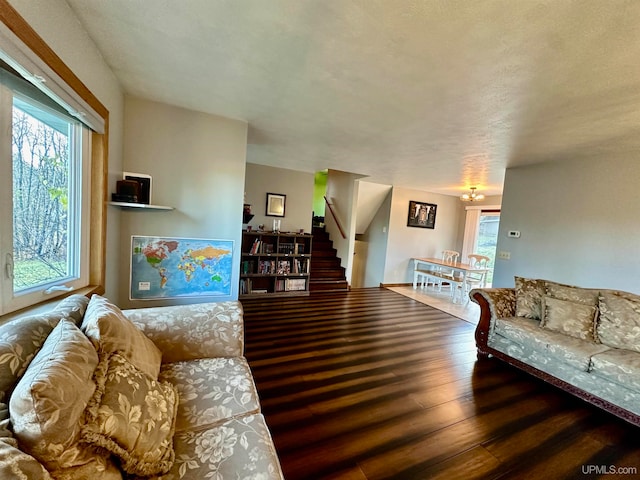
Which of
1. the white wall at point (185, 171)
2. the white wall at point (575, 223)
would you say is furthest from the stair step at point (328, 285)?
the white wall at point (575, 223)

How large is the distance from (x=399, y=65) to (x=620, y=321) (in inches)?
106

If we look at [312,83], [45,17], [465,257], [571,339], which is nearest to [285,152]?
[312,83]

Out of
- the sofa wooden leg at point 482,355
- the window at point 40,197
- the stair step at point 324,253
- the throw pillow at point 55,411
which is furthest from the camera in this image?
the stair step at point 324,253

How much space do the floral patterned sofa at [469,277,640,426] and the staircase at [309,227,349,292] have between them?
2968mm

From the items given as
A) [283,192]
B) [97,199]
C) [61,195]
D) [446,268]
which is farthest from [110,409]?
[446,268]

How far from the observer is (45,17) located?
1229mm

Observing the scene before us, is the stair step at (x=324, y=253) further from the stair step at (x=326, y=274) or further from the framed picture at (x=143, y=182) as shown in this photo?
the framed picture at (x=143, y=182)

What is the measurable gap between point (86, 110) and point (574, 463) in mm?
3582

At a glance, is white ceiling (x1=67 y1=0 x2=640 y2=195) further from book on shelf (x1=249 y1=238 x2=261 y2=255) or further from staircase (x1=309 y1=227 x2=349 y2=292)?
staircase (x1=309 y1=227 x2=349 y2=292)

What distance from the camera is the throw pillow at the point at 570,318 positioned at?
226 cm

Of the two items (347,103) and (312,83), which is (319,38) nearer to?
(312,83)

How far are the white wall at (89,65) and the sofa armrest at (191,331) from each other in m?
0.97

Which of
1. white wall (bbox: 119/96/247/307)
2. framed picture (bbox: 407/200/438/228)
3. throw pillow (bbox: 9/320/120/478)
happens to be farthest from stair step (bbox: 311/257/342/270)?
throw pillow (bbox: 9/320/120/478)

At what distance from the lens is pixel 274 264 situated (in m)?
4.70
